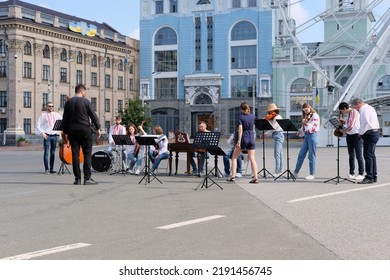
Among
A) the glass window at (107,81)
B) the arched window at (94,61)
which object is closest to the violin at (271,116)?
the arched window at (94,61)

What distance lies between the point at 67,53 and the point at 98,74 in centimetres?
673

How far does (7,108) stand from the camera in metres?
64.8

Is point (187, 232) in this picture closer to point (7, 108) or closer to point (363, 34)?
point (7, 108)

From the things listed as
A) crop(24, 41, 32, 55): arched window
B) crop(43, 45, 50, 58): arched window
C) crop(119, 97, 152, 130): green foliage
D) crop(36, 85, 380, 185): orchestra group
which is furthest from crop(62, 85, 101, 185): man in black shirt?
crop(43, 45, 50, 58): arched window

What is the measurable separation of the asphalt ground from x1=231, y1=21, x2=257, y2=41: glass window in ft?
206

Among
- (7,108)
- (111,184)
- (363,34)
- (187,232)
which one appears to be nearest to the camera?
(187,232)

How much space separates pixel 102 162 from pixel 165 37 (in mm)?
62703

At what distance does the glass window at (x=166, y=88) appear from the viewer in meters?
78.4

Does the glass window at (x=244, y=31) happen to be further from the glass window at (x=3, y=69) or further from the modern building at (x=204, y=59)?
the glass window at (x=3, y=69)

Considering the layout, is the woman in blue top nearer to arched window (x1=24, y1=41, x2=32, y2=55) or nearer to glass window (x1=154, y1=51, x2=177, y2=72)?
arched window (x1=24, y1=41, x2=32, y2=55)

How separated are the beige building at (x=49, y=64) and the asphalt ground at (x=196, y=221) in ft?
171

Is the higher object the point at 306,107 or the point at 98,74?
the point at 98,74

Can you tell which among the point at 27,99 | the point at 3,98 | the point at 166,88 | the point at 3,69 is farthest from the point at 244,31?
the point at 3,98

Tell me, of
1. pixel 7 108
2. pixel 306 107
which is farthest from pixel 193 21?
pixel 306 107
